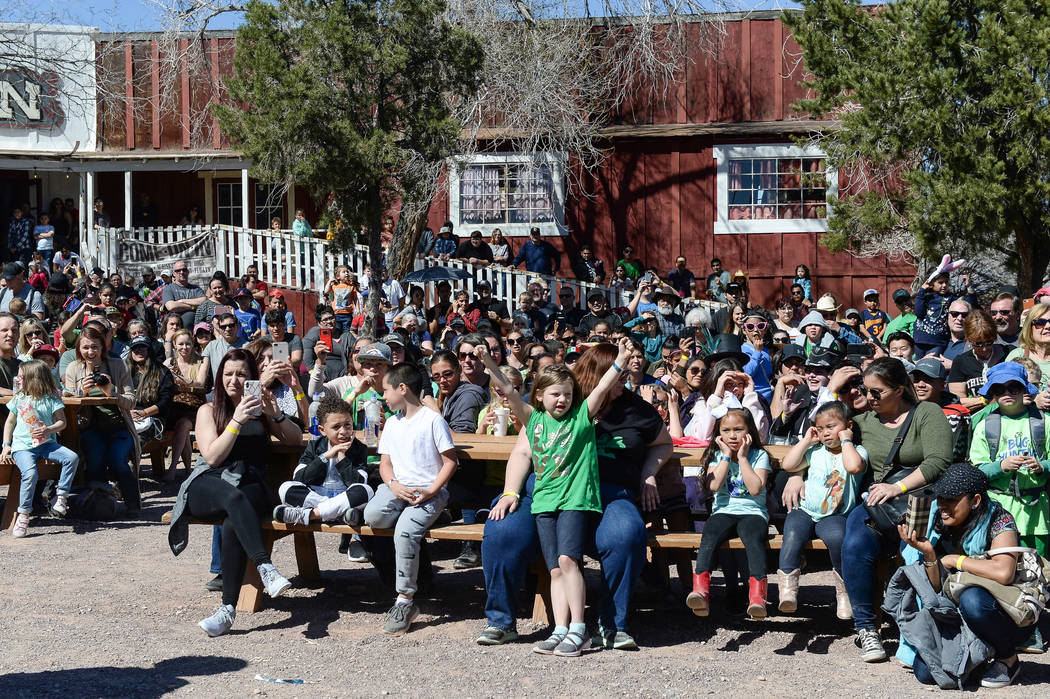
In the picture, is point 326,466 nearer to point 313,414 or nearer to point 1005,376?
point 313,414

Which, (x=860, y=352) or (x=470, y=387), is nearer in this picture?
(x=470, y=387)

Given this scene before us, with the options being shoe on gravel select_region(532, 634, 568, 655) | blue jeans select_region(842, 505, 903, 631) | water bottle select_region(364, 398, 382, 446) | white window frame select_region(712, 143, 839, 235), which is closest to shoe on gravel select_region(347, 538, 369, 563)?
water bottle select_region(364, 398, 382, 446)

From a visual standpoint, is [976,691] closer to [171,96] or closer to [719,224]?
[719,224]

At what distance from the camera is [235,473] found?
6871mm

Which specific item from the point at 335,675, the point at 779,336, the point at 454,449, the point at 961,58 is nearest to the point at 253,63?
the point at 779,336

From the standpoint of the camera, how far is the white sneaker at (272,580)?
642 centimetres

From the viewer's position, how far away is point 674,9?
20938mm

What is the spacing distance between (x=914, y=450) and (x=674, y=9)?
16.1m

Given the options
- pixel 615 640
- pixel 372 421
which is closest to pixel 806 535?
pixel 615 640

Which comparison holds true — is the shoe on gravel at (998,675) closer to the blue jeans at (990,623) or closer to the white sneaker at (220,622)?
the blue jeans at (990,623)

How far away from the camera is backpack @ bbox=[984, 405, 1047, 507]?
6.38 meters

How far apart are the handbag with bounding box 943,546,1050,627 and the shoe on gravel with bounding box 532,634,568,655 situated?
5.94 ft

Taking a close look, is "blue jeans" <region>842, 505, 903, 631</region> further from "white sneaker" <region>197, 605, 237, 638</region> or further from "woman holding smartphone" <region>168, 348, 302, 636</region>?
"white sneaker" <region>197, 605, 237, 638</region>

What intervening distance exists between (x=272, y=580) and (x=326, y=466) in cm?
79
